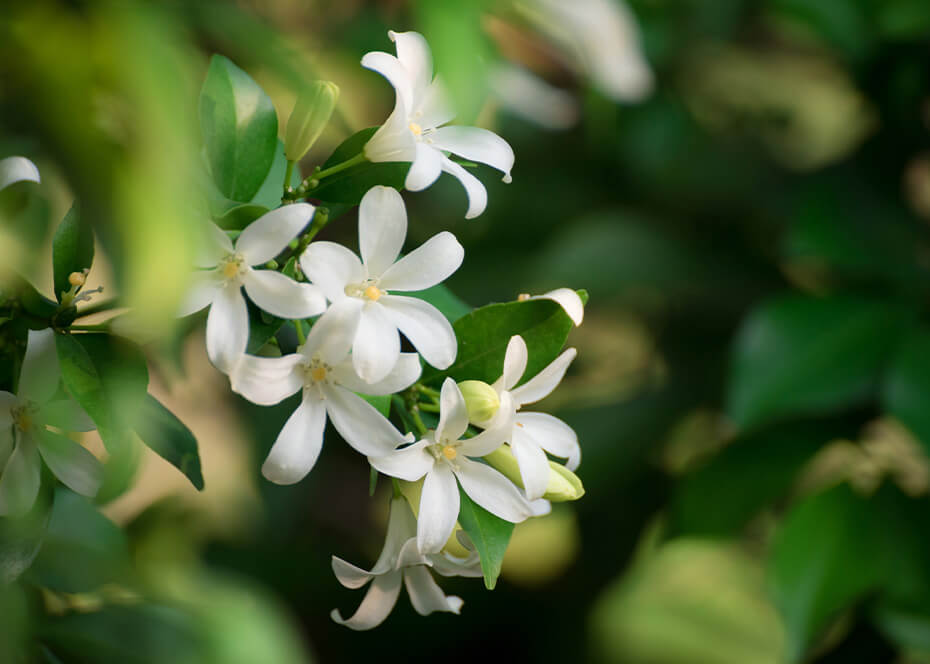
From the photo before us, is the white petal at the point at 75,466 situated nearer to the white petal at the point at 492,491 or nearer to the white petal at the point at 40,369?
the white petal at the point at 40,369

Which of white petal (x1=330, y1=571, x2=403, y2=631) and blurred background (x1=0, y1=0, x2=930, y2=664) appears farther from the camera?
blurred background (x1=0, y1=0, x2=930, y2=664)

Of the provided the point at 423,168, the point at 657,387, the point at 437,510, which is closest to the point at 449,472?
the point at 437,510

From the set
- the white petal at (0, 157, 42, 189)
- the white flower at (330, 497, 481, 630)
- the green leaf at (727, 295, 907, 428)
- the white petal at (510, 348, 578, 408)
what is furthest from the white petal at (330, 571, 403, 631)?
the green leaf at (727, 295, 907, 428)

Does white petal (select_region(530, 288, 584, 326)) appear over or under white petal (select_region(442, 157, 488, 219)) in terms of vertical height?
under

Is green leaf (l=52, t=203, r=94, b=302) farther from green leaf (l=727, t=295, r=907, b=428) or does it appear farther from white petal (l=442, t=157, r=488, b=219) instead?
green leaf (l=727, t=295, r=907, b=428)

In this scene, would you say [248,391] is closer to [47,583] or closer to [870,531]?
[47,583]

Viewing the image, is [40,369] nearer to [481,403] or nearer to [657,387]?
[481,403]

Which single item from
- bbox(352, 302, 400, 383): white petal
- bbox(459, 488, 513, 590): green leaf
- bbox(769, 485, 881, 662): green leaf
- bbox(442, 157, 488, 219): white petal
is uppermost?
bbox(442, 157, 488, 219): white petal
